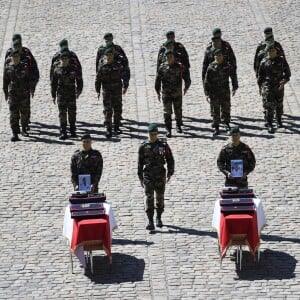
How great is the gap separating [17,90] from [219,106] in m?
3.89

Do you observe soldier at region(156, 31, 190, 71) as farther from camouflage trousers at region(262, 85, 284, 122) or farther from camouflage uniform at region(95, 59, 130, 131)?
camouflage trousers at region(262, 85, 284, 122)

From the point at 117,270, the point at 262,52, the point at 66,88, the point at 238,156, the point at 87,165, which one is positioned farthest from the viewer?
the point at 262,52

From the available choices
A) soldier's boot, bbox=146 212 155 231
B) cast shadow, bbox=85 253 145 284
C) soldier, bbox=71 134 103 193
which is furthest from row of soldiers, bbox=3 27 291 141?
cast shadow, bbox=85 253 145 284

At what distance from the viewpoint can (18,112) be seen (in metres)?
23.7

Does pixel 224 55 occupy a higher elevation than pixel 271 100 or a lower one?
higher

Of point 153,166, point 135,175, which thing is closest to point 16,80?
point 135,175

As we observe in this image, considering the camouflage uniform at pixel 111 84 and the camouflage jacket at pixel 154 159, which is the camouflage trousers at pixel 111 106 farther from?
the camouflage jacket at pixel 154 159

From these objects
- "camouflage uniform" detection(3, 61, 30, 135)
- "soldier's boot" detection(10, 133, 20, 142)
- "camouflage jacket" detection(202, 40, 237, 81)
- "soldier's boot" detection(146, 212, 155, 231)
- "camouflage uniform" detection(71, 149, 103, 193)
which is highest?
"camouflage jacket" detection(202, 40, 237, 81)

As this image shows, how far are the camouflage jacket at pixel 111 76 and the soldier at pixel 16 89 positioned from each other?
139 centimetres

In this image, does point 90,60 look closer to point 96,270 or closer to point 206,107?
point 206,107

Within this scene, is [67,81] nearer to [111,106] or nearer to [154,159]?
[111,106]

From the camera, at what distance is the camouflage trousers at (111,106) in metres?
23.7

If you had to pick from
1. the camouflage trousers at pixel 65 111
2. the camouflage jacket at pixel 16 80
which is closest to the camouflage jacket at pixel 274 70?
the camouflage trousers at pixel 65 111

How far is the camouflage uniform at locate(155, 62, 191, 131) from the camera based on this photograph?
23438 millimetres
